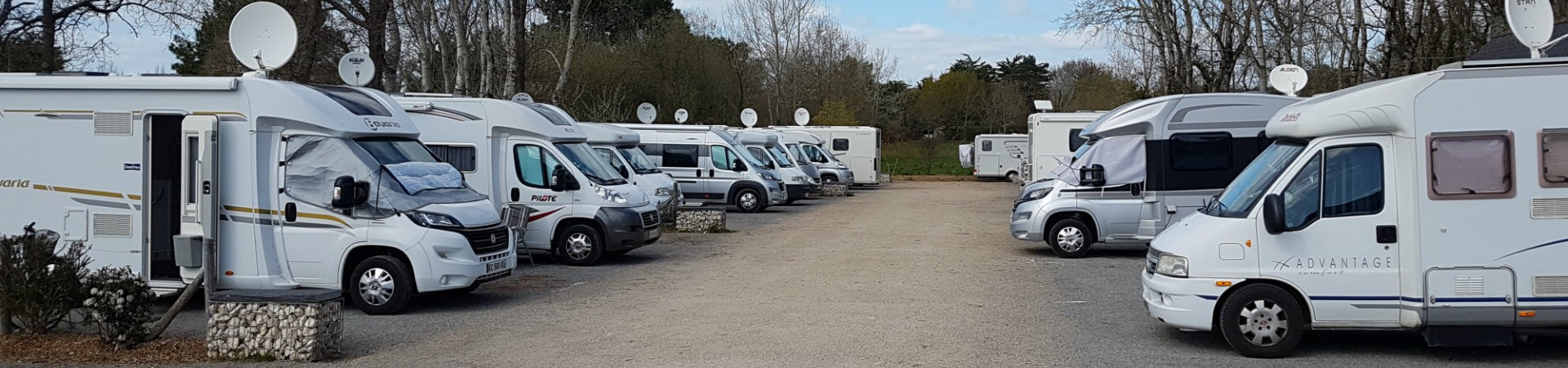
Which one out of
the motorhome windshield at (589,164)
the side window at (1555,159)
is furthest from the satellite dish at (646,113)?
the side window at (1555,159)

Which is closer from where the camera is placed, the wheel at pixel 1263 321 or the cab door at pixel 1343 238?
the cab door at pixel 1343 238

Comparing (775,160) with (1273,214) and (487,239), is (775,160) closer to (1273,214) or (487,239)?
(487,239)

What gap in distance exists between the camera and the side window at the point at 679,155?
88.8 ft

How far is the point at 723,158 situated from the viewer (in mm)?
27375

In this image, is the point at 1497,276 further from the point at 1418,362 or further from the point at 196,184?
the point at 196,184

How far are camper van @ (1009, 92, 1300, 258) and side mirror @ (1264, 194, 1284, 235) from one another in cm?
735

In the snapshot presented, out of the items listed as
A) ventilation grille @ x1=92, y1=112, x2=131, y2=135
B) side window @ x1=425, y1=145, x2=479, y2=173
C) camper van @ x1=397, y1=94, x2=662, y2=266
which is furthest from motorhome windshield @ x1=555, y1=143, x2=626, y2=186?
ventilation grille @ x1=92, y1=112, x2=131, y2=135

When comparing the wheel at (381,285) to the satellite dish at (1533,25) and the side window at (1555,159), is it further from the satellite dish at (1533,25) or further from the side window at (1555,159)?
the satellite dish at (1533,25)

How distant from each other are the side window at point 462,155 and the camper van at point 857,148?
27.8 m

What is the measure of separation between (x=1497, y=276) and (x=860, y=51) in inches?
2379

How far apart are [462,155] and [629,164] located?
5873 millimetres

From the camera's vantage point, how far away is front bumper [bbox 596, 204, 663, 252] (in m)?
15.9

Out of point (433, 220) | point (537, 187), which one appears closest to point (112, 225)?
point (433, 220)

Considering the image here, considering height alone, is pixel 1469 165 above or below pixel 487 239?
above
